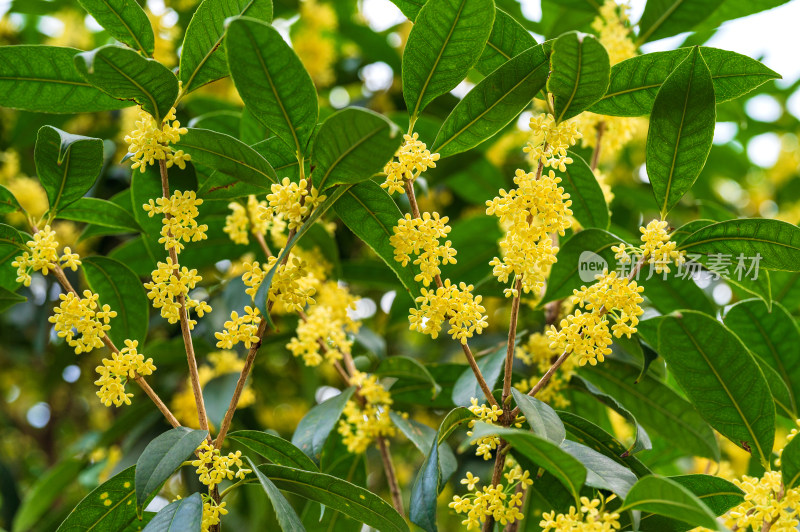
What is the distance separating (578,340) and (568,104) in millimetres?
359

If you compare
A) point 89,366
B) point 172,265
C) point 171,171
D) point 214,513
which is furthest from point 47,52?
point 89,366

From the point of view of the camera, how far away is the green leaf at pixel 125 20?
43.9 inches

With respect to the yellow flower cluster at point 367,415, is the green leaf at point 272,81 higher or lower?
higher

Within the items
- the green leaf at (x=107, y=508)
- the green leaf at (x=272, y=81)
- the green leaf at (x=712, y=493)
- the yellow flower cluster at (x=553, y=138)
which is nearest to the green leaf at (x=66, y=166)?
the green leaf at (x=272, y=81)

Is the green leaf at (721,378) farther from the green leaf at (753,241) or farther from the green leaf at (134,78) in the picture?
the green leaf at (134,78)

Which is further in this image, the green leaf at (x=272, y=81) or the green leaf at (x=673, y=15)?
the green leaf at (x=673, y=15)

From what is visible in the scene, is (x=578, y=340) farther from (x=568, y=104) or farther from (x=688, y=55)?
(x=688, y=55)

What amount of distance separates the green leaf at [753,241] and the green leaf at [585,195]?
33cm

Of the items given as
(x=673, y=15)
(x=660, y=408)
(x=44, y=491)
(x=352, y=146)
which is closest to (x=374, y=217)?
(x=352, y=146)

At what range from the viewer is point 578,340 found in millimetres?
1057

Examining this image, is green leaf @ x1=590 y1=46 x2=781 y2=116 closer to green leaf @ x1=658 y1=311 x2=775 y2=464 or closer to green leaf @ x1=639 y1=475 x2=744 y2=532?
green leaf @ x1=658 y1=311 x2=775 y2=464

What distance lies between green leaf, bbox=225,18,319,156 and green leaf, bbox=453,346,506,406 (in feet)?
1.83

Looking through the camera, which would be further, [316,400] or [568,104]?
[316,400]

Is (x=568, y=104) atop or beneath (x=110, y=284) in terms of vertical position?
atop
